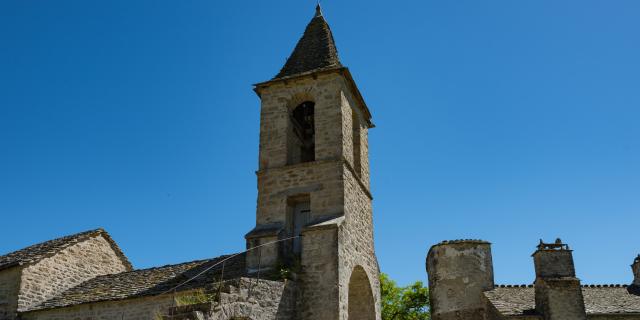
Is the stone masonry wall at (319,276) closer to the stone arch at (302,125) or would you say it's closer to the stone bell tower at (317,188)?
the stone bell tower at (317,188)

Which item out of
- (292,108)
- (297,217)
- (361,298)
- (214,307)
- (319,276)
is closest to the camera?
(214,307)

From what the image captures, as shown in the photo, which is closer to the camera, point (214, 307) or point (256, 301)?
point (214, 307)

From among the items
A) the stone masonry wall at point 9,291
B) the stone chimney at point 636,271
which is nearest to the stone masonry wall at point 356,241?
the stone masonry wall at point 9,291

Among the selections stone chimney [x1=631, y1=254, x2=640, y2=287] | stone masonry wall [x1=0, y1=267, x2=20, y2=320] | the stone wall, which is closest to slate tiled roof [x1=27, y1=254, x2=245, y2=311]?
stone masonry wall [x1=0, y1=267, x2=20, y2=320]

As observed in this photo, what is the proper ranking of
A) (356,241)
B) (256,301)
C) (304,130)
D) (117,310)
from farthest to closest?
(304,130), (356,241), (117,310), (256,301)

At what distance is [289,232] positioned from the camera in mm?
13758

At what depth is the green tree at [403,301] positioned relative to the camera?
25.9m

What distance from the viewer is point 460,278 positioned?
1758cm

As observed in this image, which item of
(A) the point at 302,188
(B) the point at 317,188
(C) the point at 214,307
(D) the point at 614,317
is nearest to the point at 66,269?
(A) the point at 302,188

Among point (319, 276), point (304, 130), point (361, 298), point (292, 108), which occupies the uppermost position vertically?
point (292, 108)

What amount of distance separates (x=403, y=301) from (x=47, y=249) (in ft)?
50.8

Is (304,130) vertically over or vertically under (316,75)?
under

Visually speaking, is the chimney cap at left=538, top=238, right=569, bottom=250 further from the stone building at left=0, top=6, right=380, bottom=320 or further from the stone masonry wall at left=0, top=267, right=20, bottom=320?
the stone masonry wall at left=0, top=267, right=20, bottom=320

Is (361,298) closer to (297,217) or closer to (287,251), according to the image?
(287,251)
